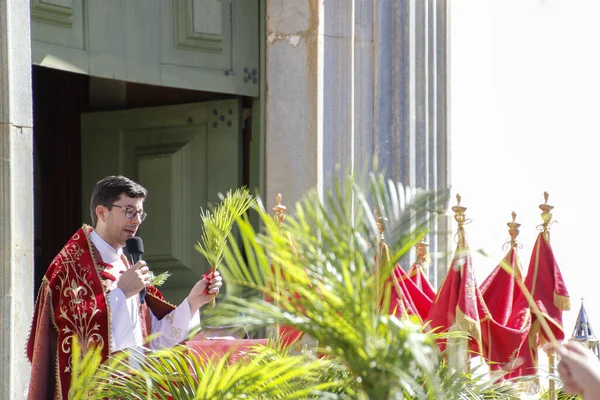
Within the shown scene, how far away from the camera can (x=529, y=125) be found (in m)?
8.47

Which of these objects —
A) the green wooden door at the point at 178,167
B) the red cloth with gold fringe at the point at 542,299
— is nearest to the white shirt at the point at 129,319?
the red cloth with gold fringe at the point at 542,299

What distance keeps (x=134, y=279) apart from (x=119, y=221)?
0.30 m

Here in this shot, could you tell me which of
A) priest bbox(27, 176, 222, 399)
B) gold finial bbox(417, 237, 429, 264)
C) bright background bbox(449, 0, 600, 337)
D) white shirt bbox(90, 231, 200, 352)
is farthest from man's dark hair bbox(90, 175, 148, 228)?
bright background bbox(449, 0, 600, 337)

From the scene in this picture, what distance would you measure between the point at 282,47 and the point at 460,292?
6.13 feet

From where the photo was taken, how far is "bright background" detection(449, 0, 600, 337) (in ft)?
26.1

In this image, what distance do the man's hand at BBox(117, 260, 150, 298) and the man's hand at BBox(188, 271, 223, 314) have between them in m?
0.34

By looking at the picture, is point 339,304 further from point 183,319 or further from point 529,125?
point 529,125

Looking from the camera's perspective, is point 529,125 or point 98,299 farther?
point 529,125

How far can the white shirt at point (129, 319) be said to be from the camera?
4.95 meters

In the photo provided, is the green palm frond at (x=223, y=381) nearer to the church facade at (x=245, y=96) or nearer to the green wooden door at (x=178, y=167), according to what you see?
the church facade at (x=245, y=96)

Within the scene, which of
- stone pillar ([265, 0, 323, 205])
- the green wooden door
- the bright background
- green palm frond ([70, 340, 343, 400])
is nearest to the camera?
green palm frond ([70, 340, 343, 400])

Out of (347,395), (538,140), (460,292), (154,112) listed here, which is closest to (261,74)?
(154,112)

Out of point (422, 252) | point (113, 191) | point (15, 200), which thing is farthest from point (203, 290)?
point (422, 252)

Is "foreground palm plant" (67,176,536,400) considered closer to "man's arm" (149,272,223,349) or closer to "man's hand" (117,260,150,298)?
"man's hand" (117,260,150,298)
